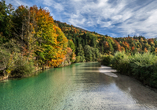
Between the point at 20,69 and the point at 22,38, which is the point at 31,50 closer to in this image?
the point at 22,38

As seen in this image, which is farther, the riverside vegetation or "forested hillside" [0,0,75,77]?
"forested hillside" [0,0,75,77]

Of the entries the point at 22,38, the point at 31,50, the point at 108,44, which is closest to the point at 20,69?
the point at 31,50

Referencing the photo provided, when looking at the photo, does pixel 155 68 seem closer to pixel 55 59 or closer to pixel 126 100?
pixel 126 100

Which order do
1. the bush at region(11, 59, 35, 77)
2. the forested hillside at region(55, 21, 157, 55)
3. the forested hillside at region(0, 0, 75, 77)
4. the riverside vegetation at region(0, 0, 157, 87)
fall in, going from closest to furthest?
the riverside vegetation at region(0, 0, 157, 87) → the forested hillside at region(0, 0, 75, 77) → the bush at region(11, 59, 35, 77) → the forested hillside at region(55, 21, 157, 55)

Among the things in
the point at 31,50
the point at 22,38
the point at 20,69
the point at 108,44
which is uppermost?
the point at 108,44

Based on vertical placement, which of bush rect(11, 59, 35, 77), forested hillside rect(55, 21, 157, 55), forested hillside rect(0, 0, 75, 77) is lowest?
bush rect(11, 59, 35, 77)

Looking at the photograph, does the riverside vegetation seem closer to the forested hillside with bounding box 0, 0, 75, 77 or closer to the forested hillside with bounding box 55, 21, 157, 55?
the forested hillside with bounding box 0, 0, 75, 77

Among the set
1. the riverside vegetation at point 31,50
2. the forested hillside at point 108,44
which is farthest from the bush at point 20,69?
the forested hillside at point 108,44

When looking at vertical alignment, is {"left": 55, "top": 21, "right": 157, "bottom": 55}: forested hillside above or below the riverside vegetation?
above

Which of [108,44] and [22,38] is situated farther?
[108,44]

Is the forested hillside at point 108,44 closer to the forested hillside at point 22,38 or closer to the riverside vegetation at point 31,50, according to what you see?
the forested hillside at point 22,38

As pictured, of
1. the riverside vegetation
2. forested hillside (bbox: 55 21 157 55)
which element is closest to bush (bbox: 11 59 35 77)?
the riverside vegetation

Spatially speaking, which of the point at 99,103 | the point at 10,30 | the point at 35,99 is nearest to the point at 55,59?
the point at 10,30

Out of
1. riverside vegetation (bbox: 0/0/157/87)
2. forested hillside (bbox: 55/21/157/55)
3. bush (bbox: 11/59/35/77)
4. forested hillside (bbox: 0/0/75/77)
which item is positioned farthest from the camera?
forested hillside (bbox: 55/21/157/55)
